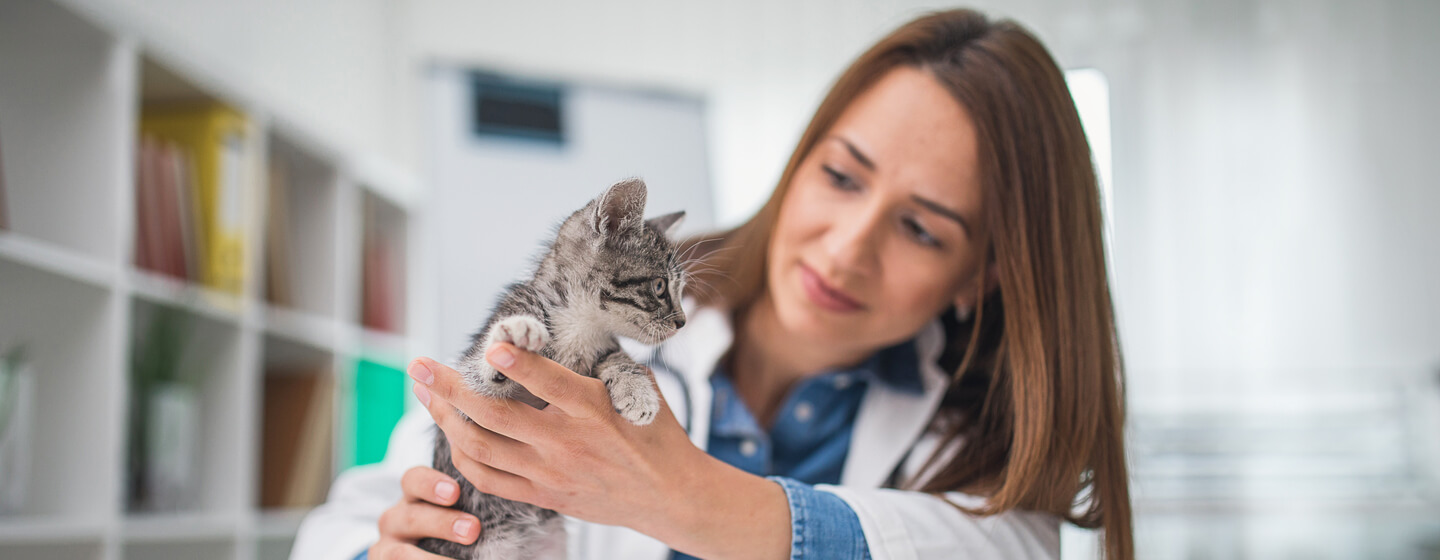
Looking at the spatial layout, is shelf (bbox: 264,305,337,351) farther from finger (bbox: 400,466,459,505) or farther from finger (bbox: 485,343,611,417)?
finger (bbox: 485,343,611,417)

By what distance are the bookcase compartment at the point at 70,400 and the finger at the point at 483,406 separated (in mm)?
1449

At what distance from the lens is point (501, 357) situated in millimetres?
740

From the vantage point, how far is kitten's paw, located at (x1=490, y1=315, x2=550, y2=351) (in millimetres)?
772

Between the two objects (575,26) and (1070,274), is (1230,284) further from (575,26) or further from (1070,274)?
(575,26)

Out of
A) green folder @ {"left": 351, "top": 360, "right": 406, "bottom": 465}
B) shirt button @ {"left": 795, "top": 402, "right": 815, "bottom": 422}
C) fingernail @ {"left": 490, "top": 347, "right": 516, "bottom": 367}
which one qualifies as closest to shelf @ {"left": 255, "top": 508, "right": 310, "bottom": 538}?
green folder @ {"left": 351, "top": 360, "right": 406, "bottom": 465}

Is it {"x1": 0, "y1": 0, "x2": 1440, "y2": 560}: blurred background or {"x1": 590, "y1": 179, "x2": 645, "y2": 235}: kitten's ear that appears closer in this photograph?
{"x1": 590, "y1": 179, "x2": 645, "y2": 235}: kitten's ear

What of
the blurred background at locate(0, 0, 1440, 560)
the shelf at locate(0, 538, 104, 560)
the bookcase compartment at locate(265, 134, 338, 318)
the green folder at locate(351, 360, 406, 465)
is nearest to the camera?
the shelf at locate(0, 538, 104, 560)

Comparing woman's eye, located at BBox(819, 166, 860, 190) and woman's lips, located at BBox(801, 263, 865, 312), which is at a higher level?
woman's eye, located at BBox(819, 166, 860, 190)

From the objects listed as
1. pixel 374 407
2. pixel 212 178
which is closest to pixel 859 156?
pixel 212 178

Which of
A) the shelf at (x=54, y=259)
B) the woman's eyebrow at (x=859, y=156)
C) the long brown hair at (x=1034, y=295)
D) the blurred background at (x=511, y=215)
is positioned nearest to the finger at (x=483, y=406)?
the long brown hair at (x=1034, y=295)

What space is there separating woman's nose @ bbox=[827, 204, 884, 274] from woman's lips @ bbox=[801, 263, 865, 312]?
5 cm

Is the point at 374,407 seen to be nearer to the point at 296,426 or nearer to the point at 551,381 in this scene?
the point at 296,426

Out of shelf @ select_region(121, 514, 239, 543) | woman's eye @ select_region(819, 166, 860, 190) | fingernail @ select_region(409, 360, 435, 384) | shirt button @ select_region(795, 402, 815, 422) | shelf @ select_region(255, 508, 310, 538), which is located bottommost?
shelf @ select_region(255, 508, 310, 538)

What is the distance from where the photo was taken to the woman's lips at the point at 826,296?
1294 mm
